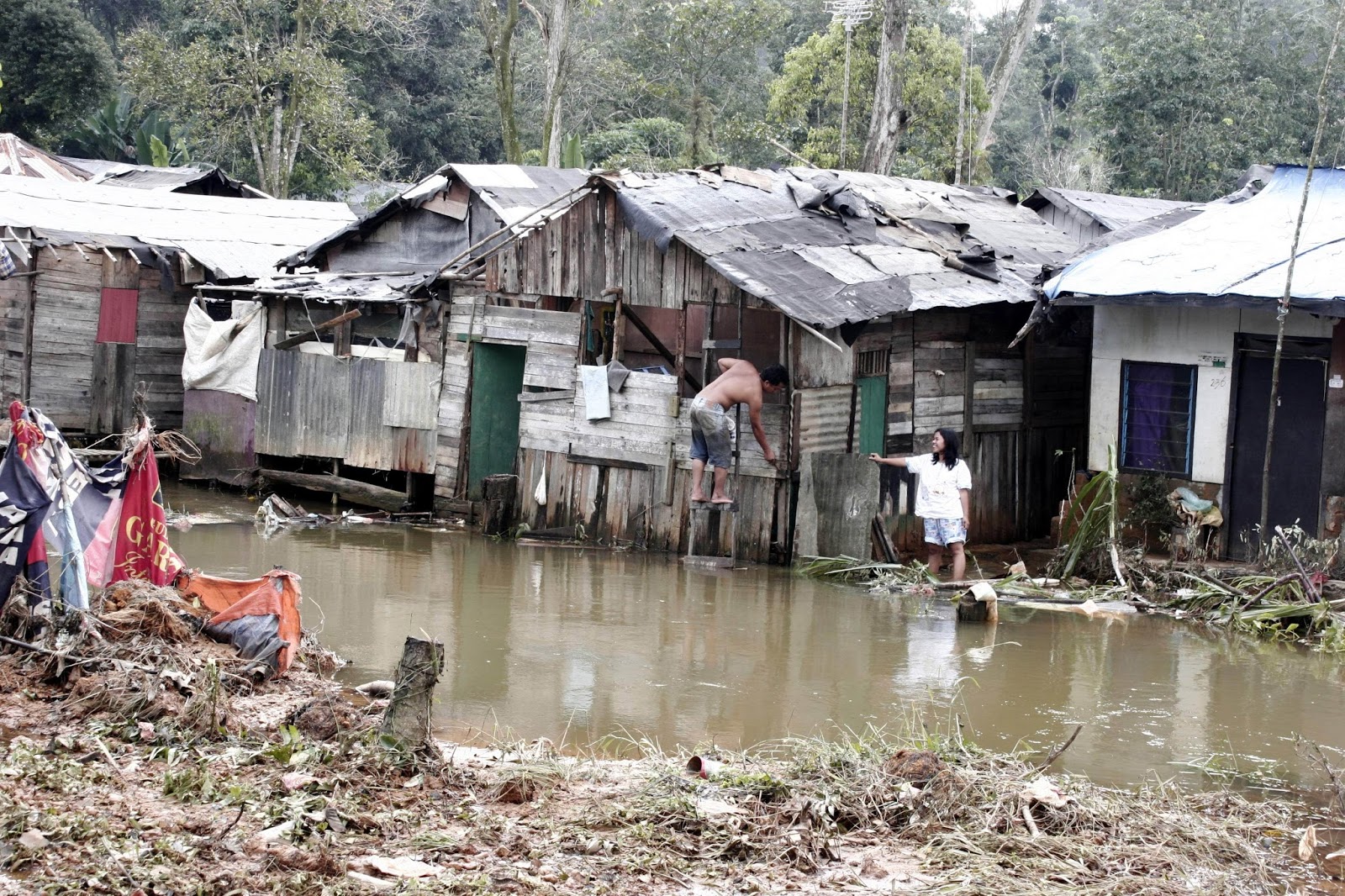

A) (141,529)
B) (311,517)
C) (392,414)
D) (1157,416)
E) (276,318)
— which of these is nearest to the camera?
(141,529)

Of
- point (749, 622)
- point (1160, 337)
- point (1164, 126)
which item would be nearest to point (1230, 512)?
point (1160, 337)

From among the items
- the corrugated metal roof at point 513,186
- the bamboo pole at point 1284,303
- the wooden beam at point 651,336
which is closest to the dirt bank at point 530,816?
the bamboo pole at point 1284,303

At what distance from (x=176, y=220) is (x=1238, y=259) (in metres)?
13.7

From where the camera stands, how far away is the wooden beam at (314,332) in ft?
53.2

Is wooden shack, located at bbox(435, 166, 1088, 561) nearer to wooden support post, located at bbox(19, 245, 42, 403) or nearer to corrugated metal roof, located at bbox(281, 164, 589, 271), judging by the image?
corrugated metal roof, located at bbox(281, 164, 589, 271)

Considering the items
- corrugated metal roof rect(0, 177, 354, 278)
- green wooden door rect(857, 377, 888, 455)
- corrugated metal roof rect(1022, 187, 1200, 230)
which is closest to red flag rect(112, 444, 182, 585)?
green wooden door rect(857, 377, 888, 455)

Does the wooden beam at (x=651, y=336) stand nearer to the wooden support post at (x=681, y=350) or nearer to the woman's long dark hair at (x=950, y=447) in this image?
the wooden support post at (x=681, y=350)

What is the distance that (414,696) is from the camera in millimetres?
6516

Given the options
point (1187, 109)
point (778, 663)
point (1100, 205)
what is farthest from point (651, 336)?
point (1187, 109)

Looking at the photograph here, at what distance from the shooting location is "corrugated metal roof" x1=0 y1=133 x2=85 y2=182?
79.1 feet

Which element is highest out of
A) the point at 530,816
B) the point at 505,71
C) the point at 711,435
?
the point at 505,71

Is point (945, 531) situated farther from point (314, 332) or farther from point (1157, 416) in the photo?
point (314, 332)

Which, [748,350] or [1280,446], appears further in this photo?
[748,350]

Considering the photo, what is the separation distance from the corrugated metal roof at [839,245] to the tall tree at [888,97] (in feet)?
21.8
